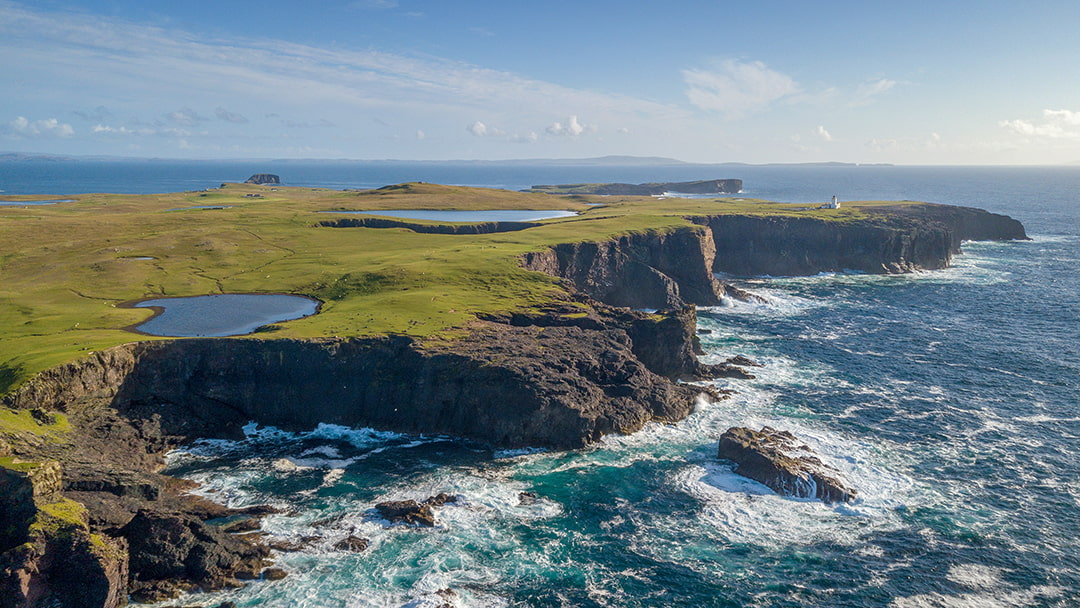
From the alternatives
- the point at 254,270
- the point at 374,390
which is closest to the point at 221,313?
the point at 374,390

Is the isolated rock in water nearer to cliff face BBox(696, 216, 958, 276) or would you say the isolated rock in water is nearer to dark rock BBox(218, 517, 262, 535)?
dark rock BBox(218, 517, 262, 535)

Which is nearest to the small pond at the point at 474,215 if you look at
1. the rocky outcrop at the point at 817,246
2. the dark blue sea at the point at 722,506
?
the rocky outcrop at the point at 817,246

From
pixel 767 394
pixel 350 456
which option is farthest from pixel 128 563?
pixel 767 394

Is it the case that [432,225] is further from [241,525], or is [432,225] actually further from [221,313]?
[241,525]

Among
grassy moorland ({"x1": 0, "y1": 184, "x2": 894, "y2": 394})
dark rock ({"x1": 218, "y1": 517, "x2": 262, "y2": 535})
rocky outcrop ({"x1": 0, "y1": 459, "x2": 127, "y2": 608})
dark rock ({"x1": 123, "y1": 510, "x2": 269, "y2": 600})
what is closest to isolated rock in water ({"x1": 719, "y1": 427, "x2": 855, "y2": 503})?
grassy moorland ({"x1": 0, "y1": 184, "x2": 894, "y2": 394})

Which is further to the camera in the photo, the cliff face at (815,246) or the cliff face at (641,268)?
the cliff face at (815,246)

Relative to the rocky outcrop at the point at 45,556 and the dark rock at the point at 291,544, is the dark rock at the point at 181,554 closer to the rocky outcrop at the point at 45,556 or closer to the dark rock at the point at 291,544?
the dark rock at the point at 291,544
